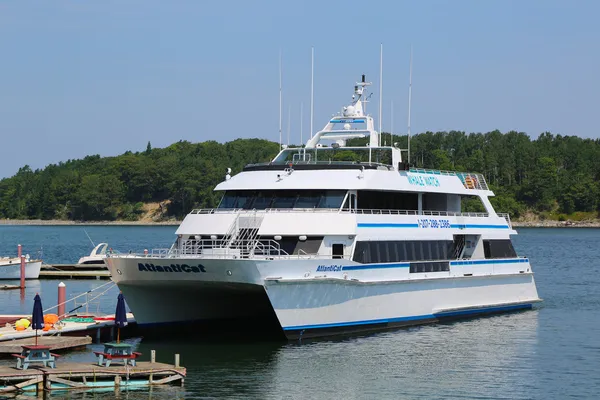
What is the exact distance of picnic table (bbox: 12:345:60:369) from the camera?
2492cm

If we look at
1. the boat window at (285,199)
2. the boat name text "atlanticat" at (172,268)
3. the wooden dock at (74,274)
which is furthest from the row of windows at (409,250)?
the wooden dock at (74,274)

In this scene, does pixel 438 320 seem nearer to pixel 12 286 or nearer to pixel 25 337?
pixel 25 337

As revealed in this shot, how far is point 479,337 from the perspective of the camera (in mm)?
33031

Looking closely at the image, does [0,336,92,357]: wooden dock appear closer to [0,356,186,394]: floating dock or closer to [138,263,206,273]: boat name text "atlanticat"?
[138,263,206,273]: boat name text "atlanticat"

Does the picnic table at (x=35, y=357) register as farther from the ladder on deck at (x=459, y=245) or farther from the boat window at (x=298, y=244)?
the ladder on deck at (x=459, y=245)

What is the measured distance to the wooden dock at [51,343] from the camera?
27.5 meters

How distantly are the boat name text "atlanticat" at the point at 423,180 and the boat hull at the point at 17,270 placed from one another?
89.9 ft

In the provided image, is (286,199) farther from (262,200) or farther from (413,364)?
(413,364)

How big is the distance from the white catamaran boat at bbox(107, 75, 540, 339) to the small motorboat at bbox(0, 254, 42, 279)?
24.6 metres

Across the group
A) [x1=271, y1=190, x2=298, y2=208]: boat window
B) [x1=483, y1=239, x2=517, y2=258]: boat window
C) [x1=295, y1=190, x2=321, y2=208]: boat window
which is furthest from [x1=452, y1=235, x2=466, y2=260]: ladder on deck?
[x1=271, y1=190, x2=298, y2=208]: boat window

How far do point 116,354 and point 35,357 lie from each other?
1918 mm

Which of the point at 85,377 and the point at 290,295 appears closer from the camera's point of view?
the point at 85,377

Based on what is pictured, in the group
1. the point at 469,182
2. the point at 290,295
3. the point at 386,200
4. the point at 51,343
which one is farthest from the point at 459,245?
the point at 51,343

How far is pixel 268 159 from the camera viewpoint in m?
163
